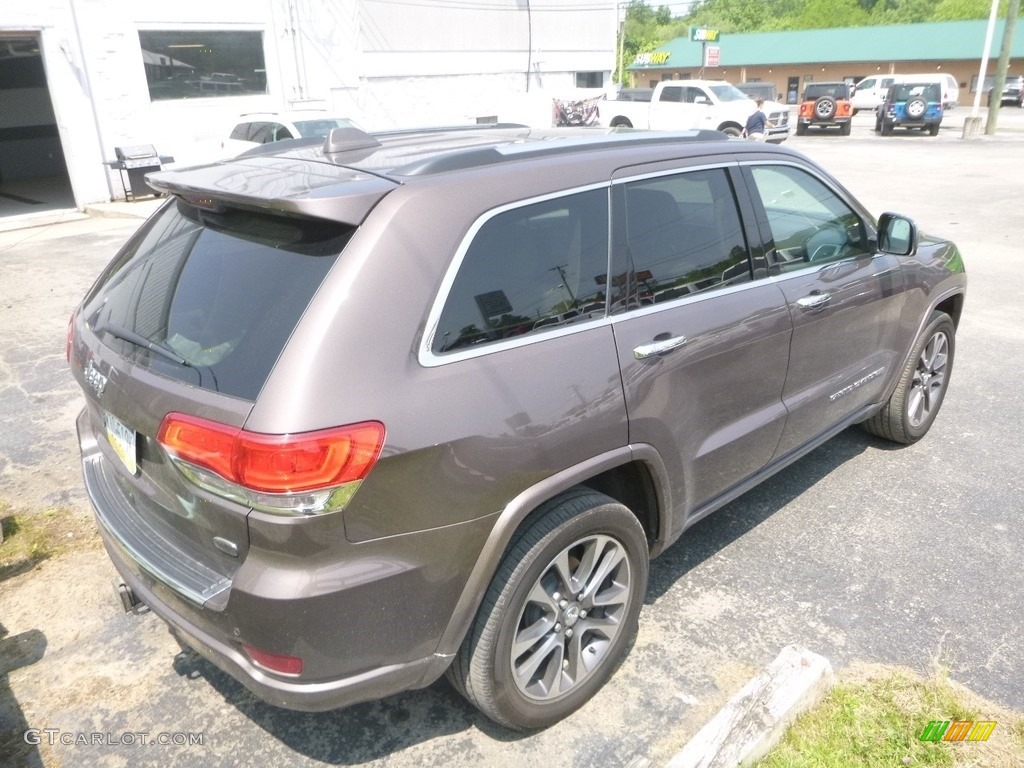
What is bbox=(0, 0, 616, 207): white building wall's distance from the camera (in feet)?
47.2

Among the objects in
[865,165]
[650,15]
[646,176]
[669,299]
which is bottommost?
[865,165]

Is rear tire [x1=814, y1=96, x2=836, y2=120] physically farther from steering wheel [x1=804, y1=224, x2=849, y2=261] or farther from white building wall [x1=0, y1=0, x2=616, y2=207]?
steering wheel [x1=804, y1=224, x2=849, y2=261]

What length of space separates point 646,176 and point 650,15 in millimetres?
122111

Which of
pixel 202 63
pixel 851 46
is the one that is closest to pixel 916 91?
pixel 202 63

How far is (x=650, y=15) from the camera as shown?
112125mm

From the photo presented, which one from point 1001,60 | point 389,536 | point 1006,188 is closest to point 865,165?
point 1006,188

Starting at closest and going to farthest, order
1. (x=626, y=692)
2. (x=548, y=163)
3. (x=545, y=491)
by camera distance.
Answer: (x=545, y=491) < (x=548, y=163) < (x=626, y=692)

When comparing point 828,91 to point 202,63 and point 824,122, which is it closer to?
point 824,122

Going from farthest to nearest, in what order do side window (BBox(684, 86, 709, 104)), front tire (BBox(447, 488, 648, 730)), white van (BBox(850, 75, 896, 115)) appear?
white van (BBox(850, 75, 896, 115))
side window (BBox(684, 86, 709, 104))
front tire (BBox(447, 488, 648, 730))

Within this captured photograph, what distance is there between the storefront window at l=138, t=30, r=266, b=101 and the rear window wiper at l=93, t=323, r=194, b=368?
1495 centimetres

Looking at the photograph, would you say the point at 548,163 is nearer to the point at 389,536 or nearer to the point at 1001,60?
the point at 389,536

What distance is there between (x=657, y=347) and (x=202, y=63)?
1644cm

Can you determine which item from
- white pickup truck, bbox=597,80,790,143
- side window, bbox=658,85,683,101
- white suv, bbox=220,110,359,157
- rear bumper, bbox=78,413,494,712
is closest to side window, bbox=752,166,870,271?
rear bumper, bbox=78,413,494,712

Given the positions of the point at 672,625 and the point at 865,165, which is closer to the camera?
the point at 672,625
